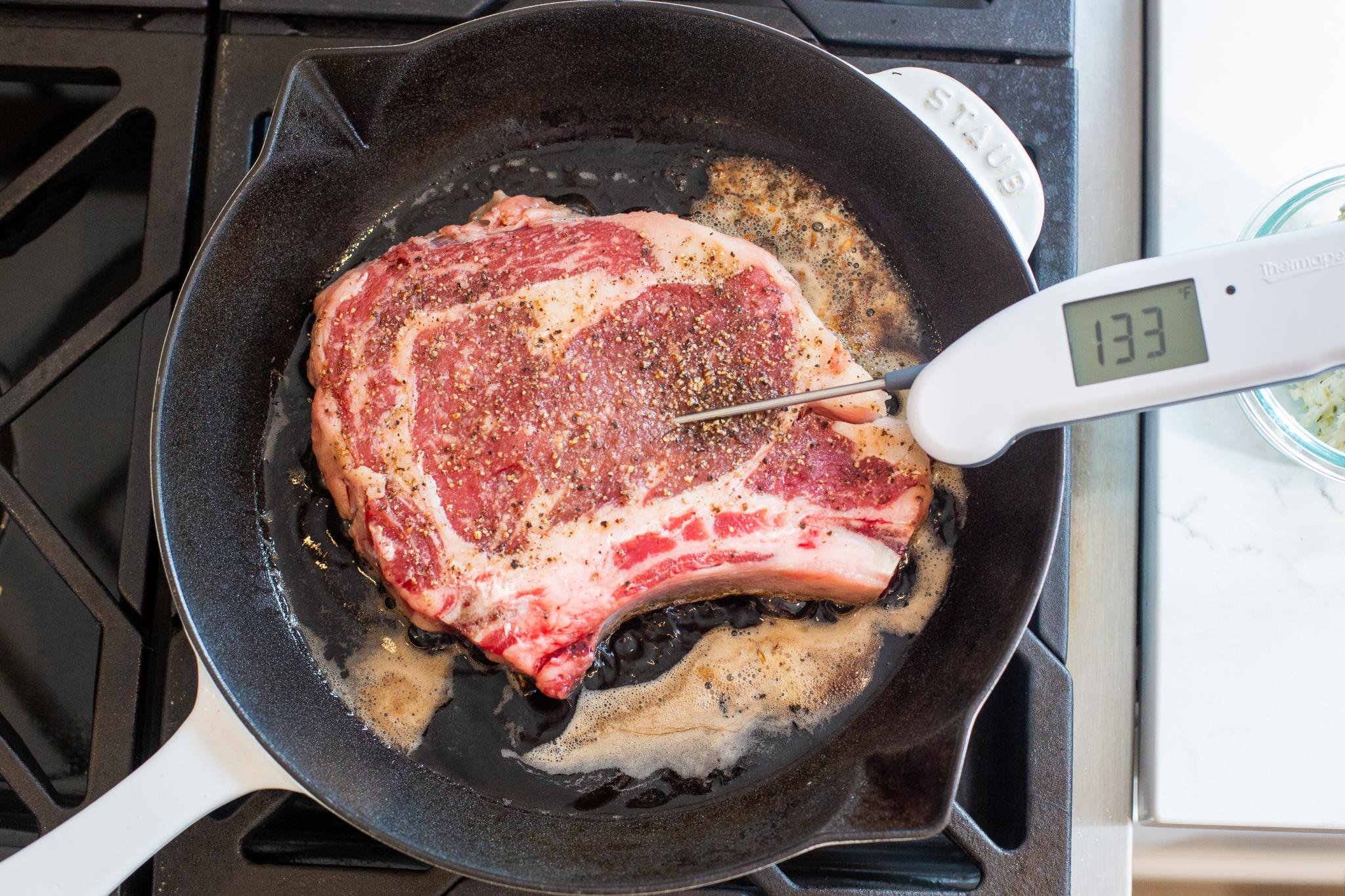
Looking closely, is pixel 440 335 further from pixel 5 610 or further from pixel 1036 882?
pixel 1036 882

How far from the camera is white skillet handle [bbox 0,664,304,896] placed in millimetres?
1008

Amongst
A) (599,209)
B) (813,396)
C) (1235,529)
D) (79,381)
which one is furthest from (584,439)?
(1235,529)

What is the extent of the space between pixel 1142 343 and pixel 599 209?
0.76 metres

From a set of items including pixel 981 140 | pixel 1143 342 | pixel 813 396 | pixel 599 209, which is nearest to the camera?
pixel 1143 342

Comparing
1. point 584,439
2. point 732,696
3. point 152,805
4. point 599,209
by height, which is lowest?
point 732,696

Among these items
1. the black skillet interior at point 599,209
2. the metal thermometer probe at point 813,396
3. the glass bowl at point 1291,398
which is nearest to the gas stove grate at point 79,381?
the black skillet interior at point 599,209

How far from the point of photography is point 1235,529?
1294 millimetres

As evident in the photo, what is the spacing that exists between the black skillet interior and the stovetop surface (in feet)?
0.30

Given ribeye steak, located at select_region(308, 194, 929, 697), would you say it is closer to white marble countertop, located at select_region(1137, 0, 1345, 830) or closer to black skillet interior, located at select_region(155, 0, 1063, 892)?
black skillet interior, located at select_region(155, 0, 1063, 892)

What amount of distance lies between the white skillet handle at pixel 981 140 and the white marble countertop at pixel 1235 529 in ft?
0.76

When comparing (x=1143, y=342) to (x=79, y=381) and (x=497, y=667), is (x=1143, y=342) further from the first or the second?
(x=79, y=381)

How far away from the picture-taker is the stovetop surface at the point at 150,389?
3.96ft

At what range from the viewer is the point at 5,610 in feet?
4.43

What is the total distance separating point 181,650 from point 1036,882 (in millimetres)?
1160
